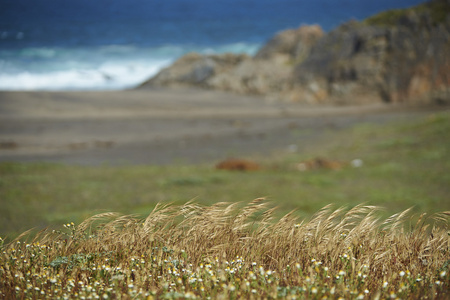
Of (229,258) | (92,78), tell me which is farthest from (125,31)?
(229,258)

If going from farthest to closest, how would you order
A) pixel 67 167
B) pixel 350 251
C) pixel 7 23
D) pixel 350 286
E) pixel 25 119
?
pixel 25 119
pixel 67 167
pixel 7 23
pixel 350 251
pixel 350 286

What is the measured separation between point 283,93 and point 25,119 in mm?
15043

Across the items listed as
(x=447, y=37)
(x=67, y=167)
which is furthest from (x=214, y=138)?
(x=447, y=37)

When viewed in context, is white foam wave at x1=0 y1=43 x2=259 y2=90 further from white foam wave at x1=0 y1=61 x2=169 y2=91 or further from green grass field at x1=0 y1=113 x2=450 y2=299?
green grass field at x1=0 y1=113 x2=450 y2=299

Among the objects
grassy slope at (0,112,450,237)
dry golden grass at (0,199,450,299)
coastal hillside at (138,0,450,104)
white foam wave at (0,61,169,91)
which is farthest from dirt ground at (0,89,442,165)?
dry golden grass at (0,199,450,299)

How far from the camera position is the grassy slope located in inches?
340

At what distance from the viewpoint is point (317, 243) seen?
12.3ft

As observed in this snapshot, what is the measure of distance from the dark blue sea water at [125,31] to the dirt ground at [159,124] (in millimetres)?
1612

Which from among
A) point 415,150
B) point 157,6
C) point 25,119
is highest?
point 157,6

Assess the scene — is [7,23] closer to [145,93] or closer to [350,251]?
[350,251]

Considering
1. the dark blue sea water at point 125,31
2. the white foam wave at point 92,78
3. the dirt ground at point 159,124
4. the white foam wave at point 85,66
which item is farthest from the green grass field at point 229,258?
the white foam wave at point 92,78

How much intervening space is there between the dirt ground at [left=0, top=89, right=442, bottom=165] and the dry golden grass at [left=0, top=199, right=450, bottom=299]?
1200 centimetres

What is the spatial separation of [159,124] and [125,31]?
10.2 metres

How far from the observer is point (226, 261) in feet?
11.3
